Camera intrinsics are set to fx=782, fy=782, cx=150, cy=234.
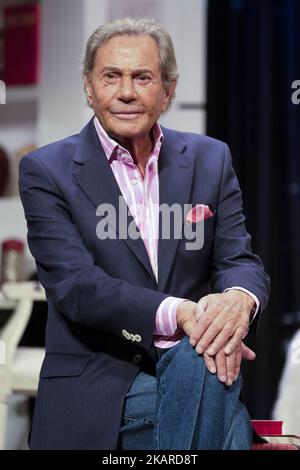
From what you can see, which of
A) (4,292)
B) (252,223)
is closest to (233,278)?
(4,292)

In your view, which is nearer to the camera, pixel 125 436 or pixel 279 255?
pixel 125 436

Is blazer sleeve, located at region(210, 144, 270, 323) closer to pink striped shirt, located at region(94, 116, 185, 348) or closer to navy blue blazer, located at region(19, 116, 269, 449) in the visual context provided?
navy blue blazer, located at region(19, 116, 269, 449)

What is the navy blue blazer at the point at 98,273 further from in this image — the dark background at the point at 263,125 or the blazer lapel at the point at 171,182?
the dark background at the point at 263,125

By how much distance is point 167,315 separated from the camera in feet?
3.92

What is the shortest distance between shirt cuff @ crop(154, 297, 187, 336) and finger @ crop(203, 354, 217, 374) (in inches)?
3.7

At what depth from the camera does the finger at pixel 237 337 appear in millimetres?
1168

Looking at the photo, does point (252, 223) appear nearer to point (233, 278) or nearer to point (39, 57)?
point (39, 57)

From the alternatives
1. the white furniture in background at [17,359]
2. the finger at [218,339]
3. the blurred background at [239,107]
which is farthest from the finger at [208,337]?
the blurred background at [239,107]

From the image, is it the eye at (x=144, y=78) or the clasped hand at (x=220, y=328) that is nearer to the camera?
the clasped hand at (x=220, y=328)

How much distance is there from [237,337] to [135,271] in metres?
0.21

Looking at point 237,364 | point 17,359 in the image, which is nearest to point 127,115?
point 237,364

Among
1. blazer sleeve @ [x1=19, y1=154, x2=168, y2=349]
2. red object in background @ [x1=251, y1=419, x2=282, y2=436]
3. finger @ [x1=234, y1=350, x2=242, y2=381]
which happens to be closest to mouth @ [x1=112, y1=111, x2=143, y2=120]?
blazer sleeve @ [x1=19, y1=154, x2=168, y2=349]

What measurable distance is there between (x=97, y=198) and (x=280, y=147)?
167 cm
